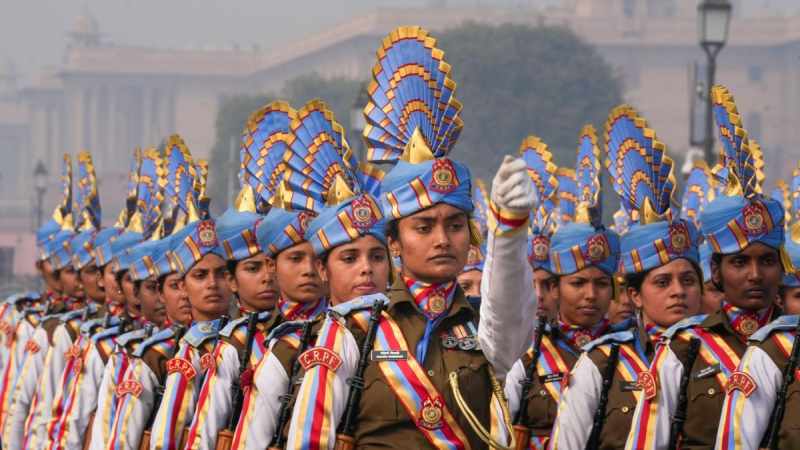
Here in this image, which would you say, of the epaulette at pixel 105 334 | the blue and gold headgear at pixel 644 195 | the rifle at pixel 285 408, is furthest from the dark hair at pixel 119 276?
the rifle at pixel 285 408

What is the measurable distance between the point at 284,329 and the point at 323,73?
15856 centimetres

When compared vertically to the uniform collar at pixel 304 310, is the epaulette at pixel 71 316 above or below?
below

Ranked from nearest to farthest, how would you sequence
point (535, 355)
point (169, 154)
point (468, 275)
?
point (535, 355) → point (169, 154) → point (468, 275)

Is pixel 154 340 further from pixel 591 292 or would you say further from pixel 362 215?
pixel 362 215

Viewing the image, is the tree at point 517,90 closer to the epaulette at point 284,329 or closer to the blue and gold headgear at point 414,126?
the epaulette at point 284,329

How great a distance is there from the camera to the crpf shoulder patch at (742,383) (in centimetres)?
880

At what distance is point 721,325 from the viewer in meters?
9.68

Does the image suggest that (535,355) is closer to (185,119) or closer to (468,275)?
(468,275)

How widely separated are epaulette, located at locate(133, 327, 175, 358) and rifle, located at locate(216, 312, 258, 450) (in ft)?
4.86

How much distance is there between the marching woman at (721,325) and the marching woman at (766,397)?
554mm

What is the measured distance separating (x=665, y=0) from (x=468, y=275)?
153 metres

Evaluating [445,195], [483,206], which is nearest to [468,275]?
[483,206]

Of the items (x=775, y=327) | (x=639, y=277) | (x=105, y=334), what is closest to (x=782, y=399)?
(x=775, y=327)

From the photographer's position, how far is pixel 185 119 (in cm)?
17962
